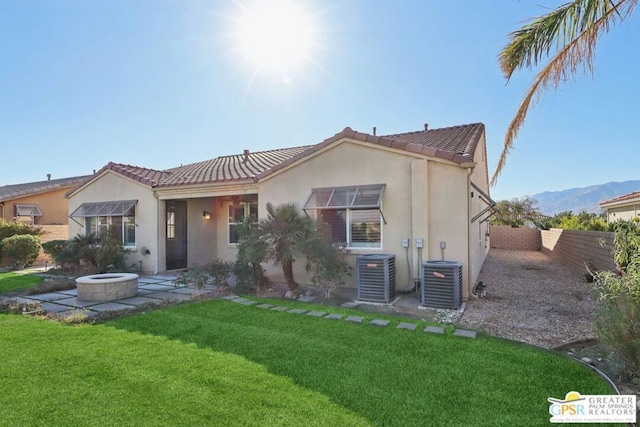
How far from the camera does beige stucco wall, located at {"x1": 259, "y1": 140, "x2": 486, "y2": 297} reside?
41.2 ft

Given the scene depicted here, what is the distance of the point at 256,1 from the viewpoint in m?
14.0

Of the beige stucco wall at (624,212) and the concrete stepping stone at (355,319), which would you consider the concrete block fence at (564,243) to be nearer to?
the beige stucco wall at (624,212)

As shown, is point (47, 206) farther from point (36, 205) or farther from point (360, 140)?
point (360, 140)

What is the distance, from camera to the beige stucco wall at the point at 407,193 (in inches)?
494

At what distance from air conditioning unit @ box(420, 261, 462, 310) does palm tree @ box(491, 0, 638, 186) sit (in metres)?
6.07

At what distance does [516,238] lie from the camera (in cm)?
3634

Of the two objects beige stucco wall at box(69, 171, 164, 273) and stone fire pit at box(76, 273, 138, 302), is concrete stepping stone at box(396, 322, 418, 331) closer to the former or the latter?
stone fire pit at box(76, 273, 138, 302)

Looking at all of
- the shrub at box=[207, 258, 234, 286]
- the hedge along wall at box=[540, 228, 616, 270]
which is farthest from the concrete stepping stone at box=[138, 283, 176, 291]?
the hedge along wall at box=[540, 228, 616, 270]

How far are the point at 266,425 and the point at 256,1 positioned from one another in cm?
1511

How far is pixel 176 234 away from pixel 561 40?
20514mm

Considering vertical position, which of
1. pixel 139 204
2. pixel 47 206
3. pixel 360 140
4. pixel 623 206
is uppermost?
pixel 360 140

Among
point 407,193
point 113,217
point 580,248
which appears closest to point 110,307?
point 407,193

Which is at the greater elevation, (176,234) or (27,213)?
(27,213)

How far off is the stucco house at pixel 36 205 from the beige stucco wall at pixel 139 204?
36.9 feet
